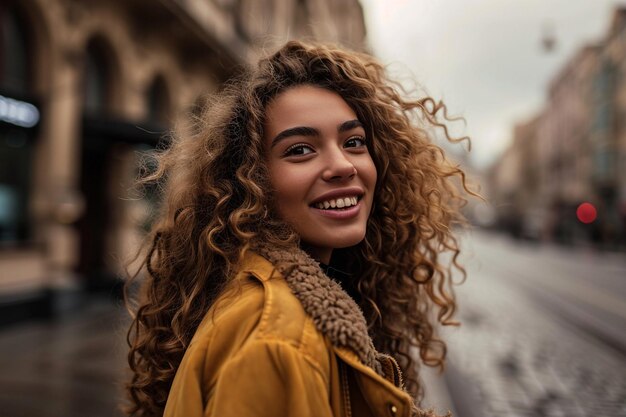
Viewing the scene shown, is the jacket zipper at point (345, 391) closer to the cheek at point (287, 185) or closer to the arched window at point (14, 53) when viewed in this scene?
the cheek at point (287, 185)

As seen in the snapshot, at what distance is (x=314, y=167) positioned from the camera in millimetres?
1516

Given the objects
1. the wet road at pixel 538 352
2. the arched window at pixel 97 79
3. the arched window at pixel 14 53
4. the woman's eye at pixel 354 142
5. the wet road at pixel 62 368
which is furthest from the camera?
the arched window at pixel 97 79

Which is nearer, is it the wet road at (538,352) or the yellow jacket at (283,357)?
the yellow jacket at (283,357)

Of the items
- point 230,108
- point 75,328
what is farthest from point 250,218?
point 75,328

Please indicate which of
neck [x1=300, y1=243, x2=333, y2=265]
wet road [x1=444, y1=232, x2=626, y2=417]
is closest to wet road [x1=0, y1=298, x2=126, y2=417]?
neck [x1=300, y1=243, x2=333, y2=265]

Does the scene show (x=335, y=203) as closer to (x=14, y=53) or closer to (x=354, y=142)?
(x=354, y=142)

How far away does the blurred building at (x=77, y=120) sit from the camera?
813 cm

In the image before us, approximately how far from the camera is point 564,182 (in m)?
58.7

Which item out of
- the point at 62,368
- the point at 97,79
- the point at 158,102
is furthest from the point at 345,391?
the point at 158,102

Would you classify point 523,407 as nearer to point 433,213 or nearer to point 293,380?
point 433,213

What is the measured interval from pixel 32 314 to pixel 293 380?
8.22 m

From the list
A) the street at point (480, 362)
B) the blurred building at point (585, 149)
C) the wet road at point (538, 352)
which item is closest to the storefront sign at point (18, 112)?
the street at point (480, 362)

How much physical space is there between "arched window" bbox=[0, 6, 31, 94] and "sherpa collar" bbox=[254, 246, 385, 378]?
791cm

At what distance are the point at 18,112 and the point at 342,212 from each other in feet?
24.7
